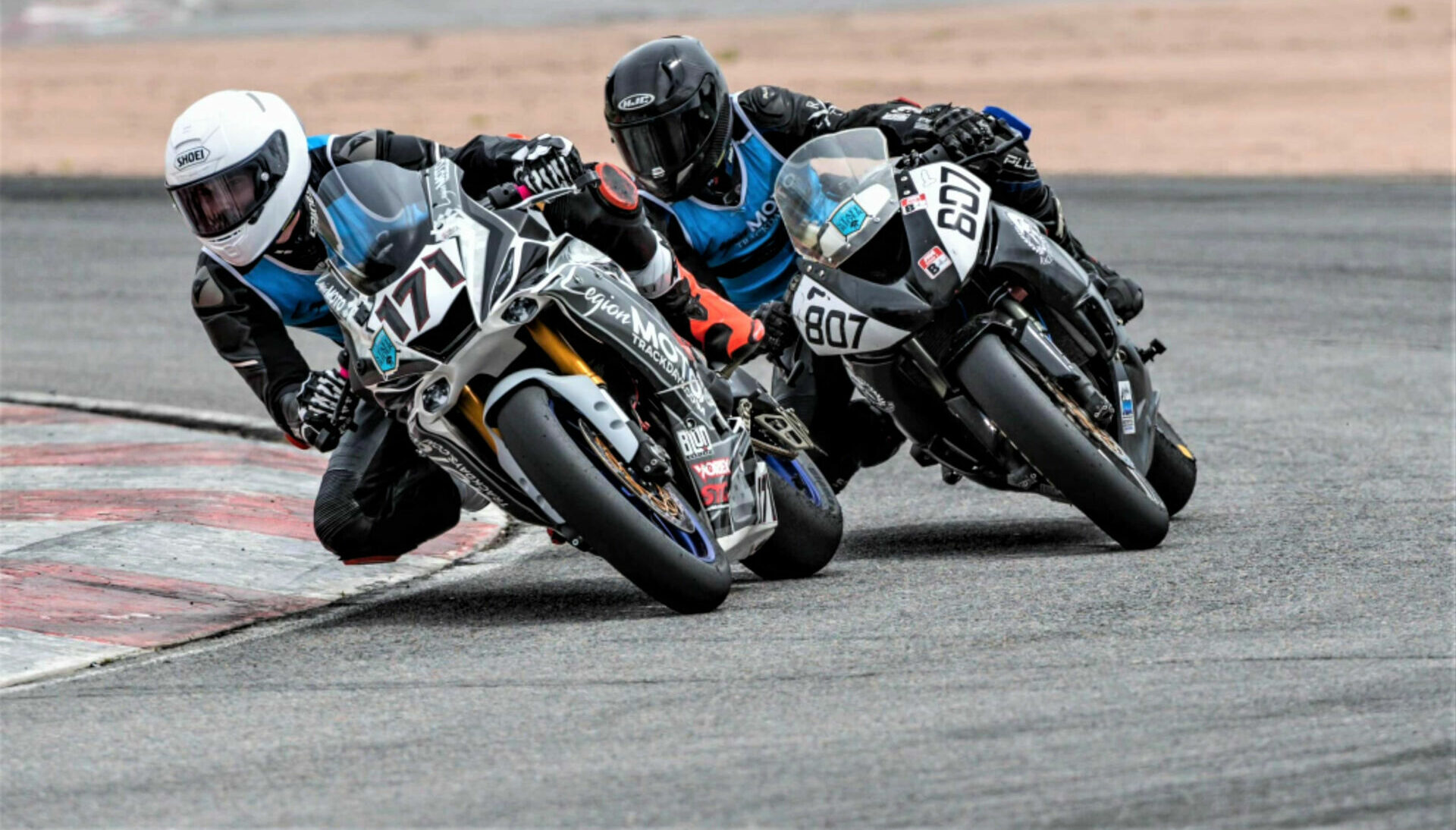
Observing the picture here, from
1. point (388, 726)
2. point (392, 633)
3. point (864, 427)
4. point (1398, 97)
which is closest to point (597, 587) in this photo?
point (392, 633)

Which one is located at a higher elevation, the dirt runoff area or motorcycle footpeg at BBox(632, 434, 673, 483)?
motorcycle footpeg at BBox(632, 434, 673, 483)

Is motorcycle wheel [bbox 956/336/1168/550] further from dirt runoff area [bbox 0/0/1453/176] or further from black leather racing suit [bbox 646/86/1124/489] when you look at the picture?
dirt runoff area [bbox 0/0/1453/176]

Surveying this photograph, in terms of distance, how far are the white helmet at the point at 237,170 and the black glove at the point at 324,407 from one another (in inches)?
17.1

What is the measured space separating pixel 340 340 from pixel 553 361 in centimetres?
110

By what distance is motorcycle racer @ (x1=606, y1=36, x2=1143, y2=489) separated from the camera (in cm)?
706

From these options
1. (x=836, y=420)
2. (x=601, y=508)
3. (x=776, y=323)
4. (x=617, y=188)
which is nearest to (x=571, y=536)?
(x=601, y=508)

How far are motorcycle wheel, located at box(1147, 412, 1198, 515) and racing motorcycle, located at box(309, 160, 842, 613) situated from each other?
1754mm

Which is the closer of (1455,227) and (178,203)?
(178,203)

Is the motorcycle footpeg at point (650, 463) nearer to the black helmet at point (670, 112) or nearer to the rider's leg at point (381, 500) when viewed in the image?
the rider's leg at point (381, 500)

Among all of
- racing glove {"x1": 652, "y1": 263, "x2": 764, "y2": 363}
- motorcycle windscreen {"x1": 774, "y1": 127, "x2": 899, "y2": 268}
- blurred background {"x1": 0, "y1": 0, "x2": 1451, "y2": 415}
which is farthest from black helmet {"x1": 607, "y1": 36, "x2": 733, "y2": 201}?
blurred background {"x1": 0, "y1": 0, "x2": 1451, "y2": 415}

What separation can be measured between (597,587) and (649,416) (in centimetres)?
76

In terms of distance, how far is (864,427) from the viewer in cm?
775

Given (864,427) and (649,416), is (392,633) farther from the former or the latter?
(864,427)

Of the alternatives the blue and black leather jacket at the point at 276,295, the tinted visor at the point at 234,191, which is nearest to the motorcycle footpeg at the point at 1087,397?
the blue and black leather jacket at the point at 276,295
